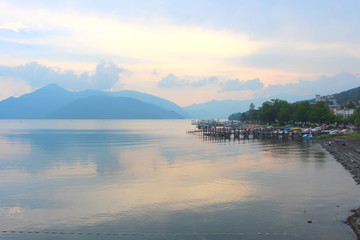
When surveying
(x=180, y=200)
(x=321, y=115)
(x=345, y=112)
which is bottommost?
(x=180, y=200)

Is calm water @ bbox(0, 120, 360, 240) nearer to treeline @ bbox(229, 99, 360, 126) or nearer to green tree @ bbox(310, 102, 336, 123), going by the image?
treeline @ bbox(229, 99, 360, 126)

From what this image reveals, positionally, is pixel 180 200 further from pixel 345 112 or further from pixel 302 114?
pixel 345 112

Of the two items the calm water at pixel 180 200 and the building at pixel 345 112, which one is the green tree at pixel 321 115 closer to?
the building at pixel 345 112

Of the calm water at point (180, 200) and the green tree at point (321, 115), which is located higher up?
the green tree at point (321, 115)

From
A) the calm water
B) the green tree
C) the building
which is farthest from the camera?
the building

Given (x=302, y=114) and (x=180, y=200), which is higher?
(x=302, y=114)

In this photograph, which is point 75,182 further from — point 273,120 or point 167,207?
point 273,120

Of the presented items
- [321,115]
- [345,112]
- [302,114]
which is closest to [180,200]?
[321,115]

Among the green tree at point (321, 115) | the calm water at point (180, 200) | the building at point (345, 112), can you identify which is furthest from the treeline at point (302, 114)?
the calm water at point (180, 200)

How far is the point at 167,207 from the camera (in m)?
22.8

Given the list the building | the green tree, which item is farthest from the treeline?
the building

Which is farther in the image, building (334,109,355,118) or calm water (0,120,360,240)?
building (334,109,355,118)

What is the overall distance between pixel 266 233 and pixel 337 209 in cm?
666

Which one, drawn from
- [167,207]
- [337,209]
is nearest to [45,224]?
[167,207]
